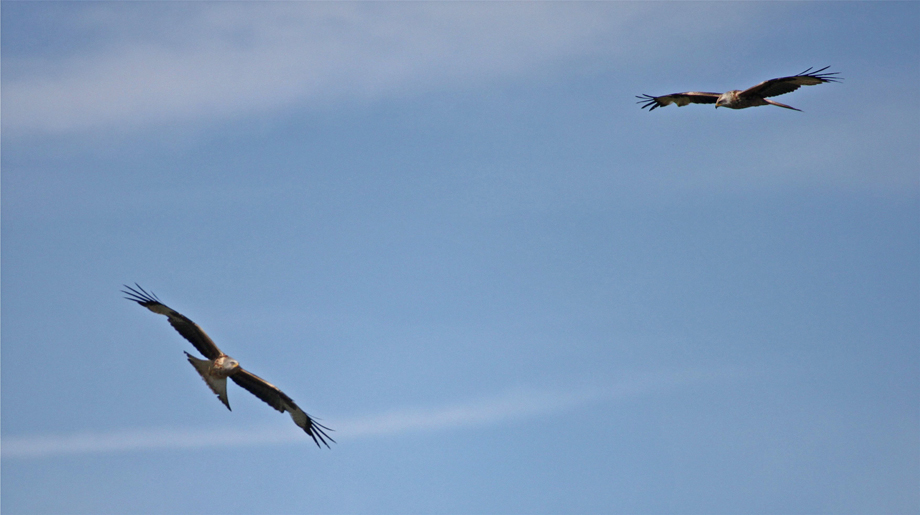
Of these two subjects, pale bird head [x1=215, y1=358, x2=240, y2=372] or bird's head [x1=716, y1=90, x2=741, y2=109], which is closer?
pale bird head [x1=215, y1=358, x2=240, y2=372]

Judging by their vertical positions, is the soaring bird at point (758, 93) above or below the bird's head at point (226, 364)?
above

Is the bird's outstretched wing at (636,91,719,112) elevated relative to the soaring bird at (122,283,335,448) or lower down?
elevated

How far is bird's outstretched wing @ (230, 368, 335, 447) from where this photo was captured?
84.6ft

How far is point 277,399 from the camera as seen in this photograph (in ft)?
87.2

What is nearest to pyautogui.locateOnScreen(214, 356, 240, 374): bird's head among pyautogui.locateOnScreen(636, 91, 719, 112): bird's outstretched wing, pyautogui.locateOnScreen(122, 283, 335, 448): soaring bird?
pyautogui.locateOnScreen(122, 283, 335, 448): soaring bird

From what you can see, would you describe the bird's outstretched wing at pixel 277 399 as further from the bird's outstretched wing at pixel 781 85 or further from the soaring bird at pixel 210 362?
the bird's outstretched wing at pixel 781 85

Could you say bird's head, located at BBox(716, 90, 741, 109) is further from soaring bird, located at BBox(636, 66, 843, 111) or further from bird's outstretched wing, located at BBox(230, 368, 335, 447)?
bird's outstretched wing, located at BBox(230, 368, 335, 447)

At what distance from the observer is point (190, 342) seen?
24.8 meters

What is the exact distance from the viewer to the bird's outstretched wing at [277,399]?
25797 mm

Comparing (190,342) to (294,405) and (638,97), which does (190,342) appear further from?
(638,97)

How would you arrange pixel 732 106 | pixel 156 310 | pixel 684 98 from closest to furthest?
pixel 156 310, pixel 732 106, pixel 684 98

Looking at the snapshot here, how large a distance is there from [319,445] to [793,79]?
1419 centimetres

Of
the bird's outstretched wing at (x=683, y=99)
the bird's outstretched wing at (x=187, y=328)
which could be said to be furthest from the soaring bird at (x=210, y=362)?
the bird's outstretched wing at (x=683, y=99)

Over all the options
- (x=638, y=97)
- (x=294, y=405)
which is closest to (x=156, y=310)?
(x=294, y=405)
